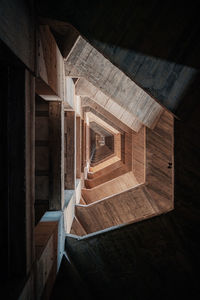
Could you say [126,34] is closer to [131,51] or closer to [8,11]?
[131,51]

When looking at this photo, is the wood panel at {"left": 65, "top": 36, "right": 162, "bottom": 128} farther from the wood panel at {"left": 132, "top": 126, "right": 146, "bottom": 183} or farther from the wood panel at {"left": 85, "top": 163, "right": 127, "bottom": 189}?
the wood panel at {"left": 85, "top": 163, "right": 127, "bottom": 189}

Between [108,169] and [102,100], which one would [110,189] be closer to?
[108,169]

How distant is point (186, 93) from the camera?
288 centimetres

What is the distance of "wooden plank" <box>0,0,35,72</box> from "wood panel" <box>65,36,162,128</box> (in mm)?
2400

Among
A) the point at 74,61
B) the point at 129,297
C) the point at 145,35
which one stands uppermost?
the point at 74,61

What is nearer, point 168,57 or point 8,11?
point 8,11

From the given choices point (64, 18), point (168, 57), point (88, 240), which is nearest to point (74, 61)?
point (64, 18)

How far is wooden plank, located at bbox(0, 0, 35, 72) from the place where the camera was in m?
1.99

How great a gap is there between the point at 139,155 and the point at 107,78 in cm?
425

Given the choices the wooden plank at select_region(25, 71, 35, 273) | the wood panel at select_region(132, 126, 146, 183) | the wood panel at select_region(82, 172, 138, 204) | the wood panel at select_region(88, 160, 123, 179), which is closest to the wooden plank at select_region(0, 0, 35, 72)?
the wooden plank at select_region(25, 71, 35, 273)

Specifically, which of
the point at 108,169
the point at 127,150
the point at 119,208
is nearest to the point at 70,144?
the point at 119,208

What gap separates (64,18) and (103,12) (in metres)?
0.45

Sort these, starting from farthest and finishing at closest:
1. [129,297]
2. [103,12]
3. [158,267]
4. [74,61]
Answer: [74,61], [129,297], [158,267], [103,12]

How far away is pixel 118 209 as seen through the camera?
341 inches
